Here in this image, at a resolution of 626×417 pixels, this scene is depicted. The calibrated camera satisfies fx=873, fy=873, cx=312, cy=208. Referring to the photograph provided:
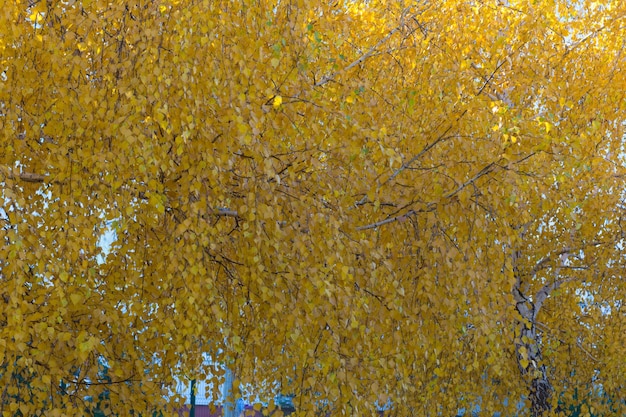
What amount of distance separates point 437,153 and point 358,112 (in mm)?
614

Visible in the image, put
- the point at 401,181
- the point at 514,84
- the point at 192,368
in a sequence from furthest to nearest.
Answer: the point at 514,84 → the point at 401,181 → the point at 192,368

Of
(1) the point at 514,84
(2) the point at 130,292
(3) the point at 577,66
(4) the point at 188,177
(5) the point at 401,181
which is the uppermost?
(3) the point at 577,66

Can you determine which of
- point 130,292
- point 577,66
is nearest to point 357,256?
point 130,292

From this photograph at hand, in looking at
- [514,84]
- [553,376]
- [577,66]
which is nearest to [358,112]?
[514,84]

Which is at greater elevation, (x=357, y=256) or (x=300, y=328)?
(x=357, y=256)

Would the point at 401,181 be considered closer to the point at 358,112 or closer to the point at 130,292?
the point at 358,112

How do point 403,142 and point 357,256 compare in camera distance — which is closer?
point 357,256

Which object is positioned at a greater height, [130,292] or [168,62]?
[168,62]

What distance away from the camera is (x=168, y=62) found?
459 centimetres

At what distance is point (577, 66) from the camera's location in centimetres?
970

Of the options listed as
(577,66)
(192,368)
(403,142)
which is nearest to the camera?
(192,368)

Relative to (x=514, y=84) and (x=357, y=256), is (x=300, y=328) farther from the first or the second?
(x=514, y=84)

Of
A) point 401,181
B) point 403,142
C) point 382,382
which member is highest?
point 403,142

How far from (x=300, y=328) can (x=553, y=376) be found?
6.09 metres
